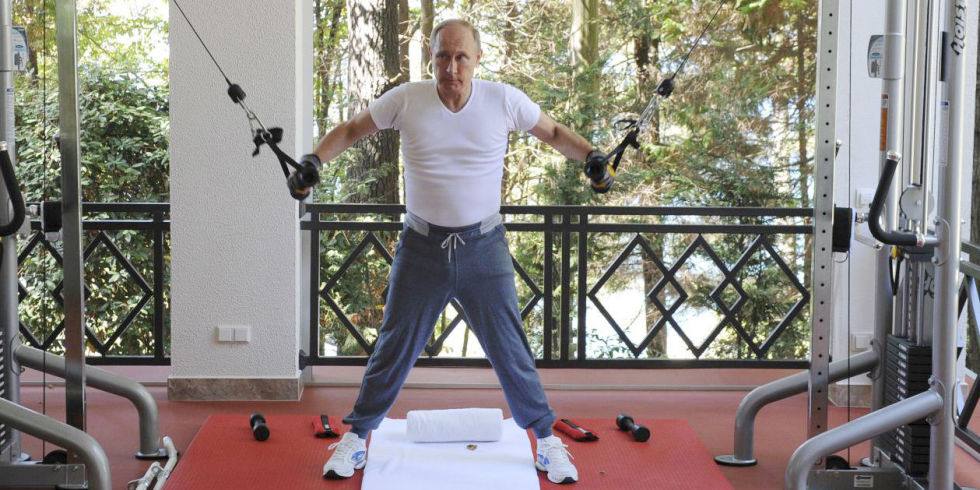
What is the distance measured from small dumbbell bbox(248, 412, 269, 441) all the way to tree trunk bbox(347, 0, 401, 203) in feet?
11.0

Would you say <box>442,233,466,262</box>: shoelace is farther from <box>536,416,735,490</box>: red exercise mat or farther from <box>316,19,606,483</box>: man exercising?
<box>536,416,735,490</box>: red exercise mat

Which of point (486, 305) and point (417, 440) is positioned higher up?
point (486, 305)

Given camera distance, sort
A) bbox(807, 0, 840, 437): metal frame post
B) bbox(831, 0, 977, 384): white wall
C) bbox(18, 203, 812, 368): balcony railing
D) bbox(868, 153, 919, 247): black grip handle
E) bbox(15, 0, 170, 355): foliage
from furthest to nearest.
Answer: bbox(15, 0, 170, 355): foliage → bbox(18, 203, 812, 368): balcony railing → bbox(831, 0, 977, 384): white wall → bbox(807, 0, 840, 437): metal frame post → bbox(868, 153, 919, 247): black grip handle

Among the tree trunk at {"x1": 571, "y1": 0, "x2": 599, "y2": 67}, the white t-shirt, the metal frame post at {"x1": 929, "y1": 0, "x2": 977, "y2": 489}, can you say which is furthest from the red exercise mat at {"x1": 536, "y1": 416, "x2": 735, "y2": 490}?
the tree trunk at {"x1": 571, "y1": 0, "x2": 599, "y2": 67}

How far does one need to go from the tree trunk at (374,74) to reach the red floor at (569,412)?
104 inches

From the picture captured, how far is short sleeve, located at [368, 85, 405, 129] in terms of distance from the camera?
143 inches

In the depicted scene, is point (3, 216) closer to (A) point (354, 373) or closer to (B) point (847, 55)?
(A) point (354, 373)

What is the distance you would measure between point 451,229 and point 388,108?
443 mm

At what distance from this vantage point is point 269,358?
484cm

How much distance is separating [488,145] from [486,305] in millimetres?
514

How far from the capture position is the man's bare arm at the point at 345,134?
→ 3646mm

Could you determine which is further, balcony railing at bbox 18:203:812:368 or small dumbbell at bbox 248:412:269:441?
balcony railing at bbox 18:203:812:368

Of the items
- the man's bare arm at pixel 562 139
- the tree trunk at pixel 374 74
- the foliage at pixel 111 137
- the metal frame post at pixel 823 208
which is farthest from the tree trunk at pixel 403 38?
the metal frame post at pixel 823 208

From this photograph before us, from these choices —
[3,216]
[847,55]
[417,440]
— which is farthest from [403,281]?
[847,55]
